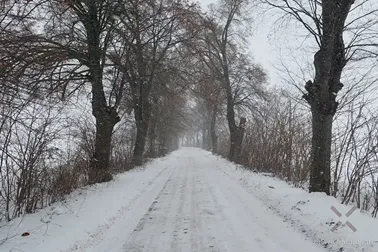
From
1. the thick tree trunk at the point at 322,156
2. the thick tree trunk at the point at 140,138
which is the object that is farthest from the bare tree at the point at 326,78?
the thick tree trunk at the point at 140,138

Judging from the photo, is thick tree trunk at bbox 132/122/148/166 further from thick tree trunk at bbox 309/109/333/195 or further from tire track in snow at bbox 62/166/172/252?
thick tree trunk at bbox 309/109/333/195

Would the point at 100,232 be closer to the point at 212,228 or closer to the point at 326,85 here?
the point at 212,228

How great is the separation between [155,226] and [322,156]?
4.74 metres

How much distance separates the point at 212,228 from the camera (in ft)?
19.9

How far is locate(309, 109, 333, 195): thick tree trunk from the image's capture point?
8328mm

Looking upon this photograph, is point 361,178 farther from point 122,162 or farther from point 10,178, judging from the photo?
point 122,162

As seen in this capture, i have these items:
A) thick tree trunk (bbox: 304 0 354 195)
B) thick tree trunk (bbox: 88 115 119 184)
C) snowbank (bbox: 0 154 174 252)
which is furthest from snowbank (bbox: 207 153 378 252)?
thick tree trunk (bbox: 88 115 119 184)

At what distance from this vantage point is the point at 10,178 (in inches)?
261

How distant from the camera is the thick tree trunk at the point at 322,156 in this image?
8.33 meters

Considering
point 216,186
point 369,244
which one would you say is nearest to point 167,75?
point 216,186

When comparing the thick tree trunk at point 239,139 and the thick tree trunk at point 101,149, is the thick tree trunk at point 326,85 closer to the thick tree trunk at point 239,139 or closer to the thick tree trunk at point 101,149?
the thick tree trunk at point 101,149

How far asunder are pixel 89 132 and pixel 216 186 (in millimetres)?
5068

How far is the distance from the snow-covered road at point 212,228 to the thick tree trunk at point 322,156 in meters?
1.60
